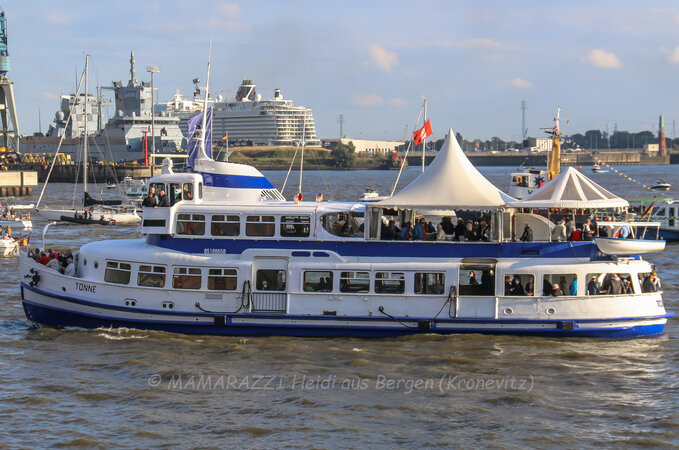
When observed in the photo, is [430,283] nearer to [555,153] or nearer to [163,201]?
[163,201]

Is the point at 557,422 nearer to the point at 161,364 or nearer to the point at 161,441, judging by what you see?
the point at 161,441

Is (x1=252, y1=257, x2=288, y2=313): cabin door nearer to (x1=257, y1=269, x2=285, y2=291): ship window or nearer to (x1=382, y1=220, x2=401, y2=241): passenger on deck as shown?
(x1=257, y1=269, x2=285, y2=291): ship window

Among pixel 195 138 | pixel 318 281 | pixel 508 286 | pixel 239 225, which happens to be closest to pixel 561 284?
pixel 508 286

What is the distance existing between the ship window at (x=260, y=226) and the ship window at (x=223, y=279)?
1.24 m

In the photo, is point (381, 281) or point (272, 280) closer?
point (381, 281)

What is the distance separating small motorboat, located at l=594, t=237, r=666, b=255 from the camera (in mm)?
21188

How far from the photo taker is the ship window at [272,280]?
22219 mm

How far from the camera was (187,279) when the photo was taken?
22.4 m

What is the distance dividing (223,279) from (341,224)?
11.4 ft

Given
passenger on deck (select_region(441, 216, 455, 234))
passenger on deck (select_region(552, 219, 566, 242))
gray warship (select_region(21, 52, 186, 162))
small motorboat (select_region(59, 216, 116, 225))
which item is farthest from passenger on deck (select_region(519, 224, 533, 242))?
gray warship (select_region(21, 52, 186, 162))

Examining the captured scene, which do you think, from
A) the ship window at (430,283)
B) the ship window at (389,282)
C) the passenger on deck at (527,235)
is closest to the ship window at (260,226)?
the ship window at (389,282)

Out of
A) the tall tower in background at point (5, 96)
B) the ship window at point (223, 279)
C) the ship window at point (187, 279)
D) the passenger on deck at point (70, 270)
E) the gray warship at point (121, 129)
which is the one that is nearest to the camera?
the ship window at point (223, 279)

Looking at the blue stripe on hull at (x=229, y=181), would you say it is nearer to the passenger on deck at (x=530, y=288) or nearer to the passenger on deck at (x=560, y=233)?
the passenger on deck at (x=530, y=288)

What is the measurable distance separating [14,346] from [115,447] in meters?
8.19
